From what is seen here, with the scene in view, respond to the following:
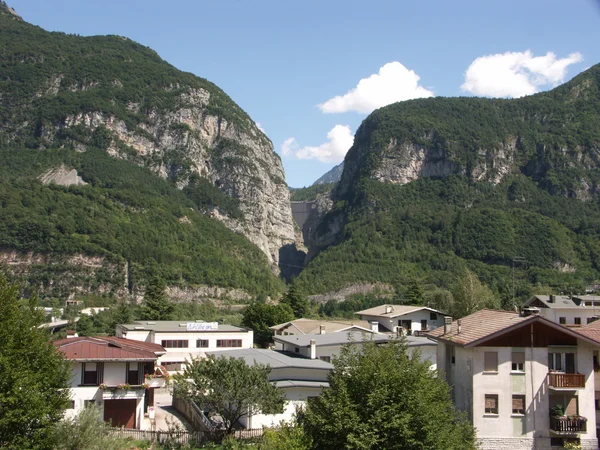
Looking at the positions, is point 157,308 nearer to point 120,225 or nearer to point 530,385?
point 120,225

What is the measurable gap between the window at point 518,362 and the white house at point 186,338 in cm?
4044

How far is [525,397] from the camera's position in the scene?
33.3 m

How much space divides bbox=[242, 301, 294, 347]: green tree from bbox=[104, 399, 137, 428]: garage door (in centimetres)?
4544

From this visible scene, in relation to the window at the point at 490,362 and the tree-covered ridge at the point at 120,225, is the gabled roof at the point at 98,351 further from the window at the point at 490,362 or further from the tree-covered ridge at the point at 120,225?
the tree-covered ridge at the point at 120,225

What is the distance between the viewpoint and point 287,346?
189 feet

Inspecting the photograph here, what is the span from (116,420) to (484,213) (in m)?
160

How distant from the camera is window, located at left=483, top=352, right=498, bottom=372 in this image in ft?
111

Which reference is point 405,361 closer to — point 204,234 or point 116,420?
point 116,420

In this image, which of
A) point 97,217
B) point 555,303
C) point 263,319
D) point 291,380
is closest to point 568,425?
point 291,380

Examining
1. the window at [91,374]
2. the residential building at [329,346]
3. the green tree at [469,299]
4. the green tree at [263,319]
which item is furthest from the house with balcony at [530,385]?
the green tree at [469,299]

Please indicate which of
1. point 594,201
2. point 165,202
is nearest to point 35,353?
point 165,202

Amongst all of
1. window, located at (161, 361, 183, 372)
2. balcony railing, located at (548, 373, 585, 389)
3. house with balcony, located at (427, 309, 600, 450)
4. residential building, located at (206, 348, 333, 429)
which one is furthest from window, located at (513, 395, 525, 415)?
window, located at (161, 361, 183, 372)

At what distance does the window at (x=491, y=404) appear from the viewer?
1314 inches

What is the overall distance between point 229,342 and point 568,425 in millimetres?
43952
